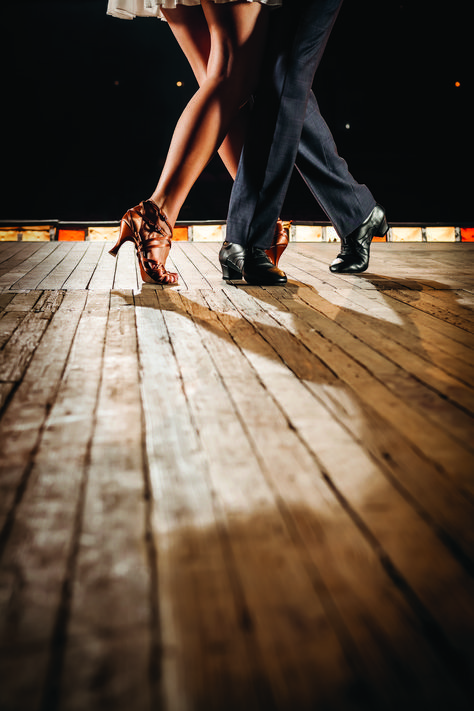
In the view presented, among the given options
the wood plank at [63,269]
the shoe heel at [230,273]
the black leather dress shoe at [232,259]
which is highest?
the black leather dress shoe at [232,259]

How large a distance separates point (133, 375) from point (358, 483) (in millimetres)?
405

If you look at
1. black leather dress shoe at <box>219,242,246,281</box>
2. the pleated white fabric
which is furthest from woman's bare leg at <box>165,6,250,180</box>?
black leather dress shoe at <box>219,242,246,281</box>

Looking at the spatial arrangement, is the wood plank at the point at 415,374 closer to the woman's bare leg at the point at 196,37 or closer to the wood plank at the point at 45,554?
the wood plank at the point at 45,554

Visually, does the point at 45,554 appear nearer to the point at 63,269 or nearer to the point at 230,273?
the point at 230,273

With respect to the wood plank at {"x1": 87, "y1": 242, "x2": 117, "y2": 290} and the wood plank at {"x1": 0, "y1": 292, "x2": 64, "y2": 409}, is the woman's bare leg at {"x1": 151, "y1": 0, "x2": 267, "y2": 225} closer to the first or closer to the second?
the wood plank at {"x1": 87, "y1": 242, "x2": 117, "y2": 290}

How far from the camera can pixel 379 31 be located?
809 cm

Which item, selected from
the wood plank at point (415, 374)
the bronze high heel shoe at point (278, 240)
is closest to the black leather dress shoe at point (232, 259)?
the bronze high heel shoe at point (278, 240)

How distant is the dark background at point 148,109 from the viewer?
8.02 m

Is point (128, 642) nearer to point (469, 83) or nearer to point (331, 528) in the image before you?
point (331, 528)

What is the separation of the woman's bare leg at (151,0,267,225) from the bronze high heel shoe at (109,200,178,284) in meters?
0.04

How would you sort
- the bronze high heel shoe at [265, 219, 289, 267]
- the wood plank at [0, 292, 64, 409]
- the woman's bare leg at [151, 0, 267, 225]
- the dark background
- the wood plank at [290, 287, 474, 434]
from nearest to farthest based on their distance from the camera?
1. the wood plank at [290, 287, 474, 434]
2. the wood plank at [0, 292, 64, 409]
3. the woman's bare leg at [151, 0, 267, 225]
4. the bronze high heel shoe at [265, 219, 289, 267]
5. the dark background

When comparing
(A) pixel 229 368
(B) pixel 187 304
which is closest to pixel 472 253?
(B) pixel 187 304

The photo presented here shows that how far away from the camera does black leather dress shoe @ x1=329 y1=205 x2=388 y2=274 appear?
1.85m

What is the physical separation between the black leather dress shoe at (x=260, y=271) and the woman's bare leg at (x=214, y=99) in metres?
0.24
